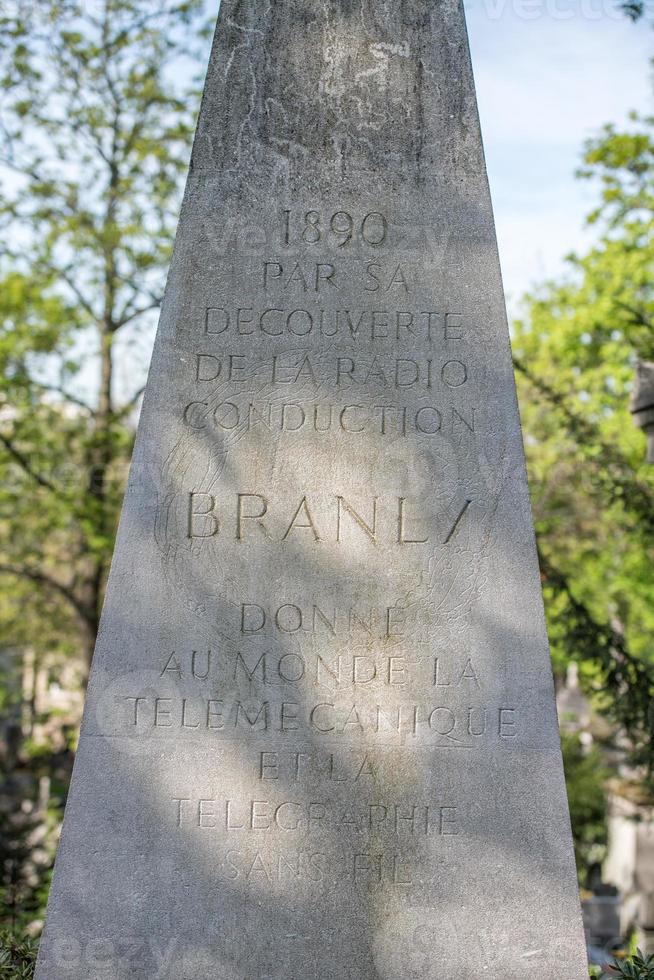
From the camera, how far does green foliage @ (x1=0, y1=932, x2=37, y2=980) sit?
4469 millimetres

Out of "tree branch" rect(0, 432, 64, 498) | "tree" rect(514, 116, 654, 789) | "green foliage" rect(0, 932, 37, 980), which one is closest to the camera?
"green foliage" rect(0, 932, 37, 980)

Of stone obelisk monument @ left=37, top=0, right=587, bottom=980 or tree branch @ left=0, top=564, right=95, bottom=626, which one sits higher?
tree branch @ left=0, top=564, right=95, bottom=626

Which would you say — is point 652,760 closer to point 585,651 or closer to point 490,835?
point 585,651

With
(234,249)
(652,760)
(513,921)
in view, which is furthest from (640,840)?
(234,249)

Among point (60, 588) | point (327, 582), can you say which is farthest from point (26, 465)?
point (327, 582)

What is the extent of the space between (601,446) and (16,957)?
6.53 m

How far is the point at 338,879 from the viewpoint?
4.11m

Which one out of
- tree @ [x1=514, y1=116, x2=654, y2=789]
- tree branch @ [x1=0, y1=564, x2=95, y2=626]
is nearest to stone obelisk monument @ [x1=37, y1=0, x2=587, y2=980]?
tree @ [x1=514, y1=116, x2=654, y2=789]

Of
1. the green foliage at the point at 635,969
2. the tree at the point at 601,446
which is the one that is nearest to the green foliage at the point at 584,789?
the tree at the point at 601,446

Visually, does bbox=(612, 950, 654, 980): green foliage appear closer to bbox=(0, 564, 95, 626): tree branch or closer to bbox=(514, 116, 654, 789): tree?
bbox=(514, 116, 654, 789): tree

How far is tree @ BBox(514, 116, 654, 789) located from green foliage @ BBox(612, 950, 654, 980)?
8.92 feet

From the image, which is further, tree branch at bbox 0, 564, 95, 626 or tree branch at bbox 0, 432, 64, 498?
tree branch at bbox 0, 564, 95, 626

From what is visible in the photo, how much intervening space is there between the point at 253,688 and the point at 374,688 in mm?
462

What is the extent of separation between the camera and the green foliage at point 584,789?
17.2 meters
